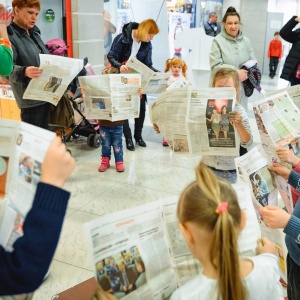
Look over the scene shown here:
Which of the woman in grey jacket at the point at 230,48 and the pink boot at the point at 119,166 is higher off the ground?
the woman in grey jacket at the point at 230,48

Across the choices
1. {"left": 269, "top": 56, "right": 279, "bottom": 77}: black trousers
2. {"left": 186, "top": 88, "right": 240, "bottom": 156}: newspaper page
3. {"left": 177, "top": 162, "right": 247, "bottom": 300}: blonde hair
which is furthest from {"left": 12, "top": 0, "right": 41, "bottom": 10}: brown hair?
{"left": 269, "top": 56, "right": 279, "bottom": 77}: black trousers

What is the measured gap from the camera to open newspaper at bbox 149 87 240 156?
2.11 m

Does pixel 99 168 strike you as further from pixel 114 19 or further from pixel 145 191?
pixel 114 19

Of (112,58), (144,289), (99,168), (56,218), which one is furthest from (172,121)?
(112,58)

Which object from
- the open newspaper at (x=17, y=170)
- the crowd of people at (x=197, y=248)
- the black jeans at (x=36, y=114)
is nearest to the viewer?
the crowd of people at (x=197, y=248)

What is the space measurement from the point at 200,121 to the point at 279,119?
1.39 feet

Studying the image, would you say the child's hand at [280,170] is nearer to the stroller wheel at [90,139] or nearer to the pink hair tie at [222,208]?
the pink hair tie at [222,208]

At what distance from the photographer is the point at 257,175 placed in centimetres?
184

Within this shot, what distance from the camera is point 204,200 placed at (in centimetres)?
100

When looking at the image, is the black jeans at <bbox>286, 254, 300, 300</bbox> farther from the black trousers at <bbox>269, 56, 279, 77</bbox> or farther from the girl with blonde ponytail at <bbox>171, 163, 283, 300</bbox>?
the black trousers at <bbox>269, 56, 279, 77</bbox>

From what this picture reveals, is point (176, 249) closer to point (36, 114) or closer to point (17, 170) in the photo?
point (17, 170)

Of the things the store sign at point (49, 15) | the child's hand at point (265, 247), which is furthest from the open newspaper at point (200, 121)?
the store sign at point (49, 15)

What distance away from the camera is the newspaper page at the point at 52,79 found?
2.74m

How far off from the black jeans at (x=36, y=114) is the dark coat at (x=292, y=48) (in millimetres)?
2884
